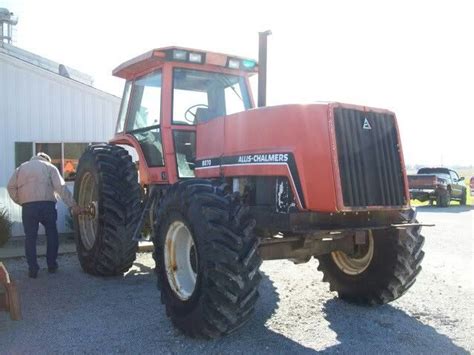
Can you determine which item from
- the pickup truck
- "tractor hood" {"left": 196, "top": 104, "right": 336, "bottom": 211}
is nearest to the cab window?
"tractor hood" {"left": 196, "top": 104, "right": 336, "bottom": 211}

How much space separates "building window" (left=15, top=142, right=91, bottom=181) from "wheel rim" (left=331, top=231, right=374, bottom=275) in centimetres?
676

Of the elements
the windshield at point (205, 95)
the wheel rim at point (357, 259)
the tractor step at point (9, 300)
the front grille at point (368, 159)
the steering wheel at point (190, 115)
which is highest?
the windshield at point (205, 95)

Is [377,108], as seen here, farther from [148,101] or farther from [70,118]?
[70,118]

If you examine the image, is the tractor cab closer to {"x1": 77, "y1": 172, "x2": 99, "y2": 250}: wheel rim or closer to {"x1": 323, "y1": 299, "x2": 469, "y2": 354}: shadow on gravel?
{"x1": 77, "y1": 172, "x2": 99, "y2": 250}: wheel rim

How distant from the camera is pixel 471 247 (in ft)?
33.6

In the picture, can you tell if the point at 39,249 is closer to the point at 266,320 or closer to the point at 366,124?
the point at 266,320

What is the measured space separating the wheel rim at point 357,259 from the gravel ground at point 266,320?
390mm

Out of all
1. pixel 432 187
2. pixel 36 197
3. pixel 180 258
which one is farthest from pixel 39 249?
pixel 432 187

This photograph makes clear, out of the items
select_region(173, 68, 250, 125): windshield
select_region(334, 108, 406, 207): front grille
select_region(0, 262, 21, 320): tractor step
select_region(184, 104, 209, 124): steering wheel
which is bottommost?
select_region(0, 262, 21, 320): tractor step

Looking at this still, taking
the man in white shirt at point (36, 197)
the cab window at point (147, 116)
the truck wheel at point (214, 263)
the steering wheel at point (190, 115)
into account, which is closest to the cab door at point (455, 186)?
the cab window at point (147, 116)

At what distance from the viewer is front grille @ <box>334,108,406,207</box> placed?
177 inches

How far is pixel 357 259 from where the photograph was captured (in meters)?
5.65

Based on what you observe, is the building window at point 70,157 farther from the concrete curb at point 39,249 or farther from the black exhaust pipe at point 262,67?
the black exhaust pipe at point 262,67

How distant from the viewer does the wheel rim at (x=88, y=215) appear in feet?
24.2
